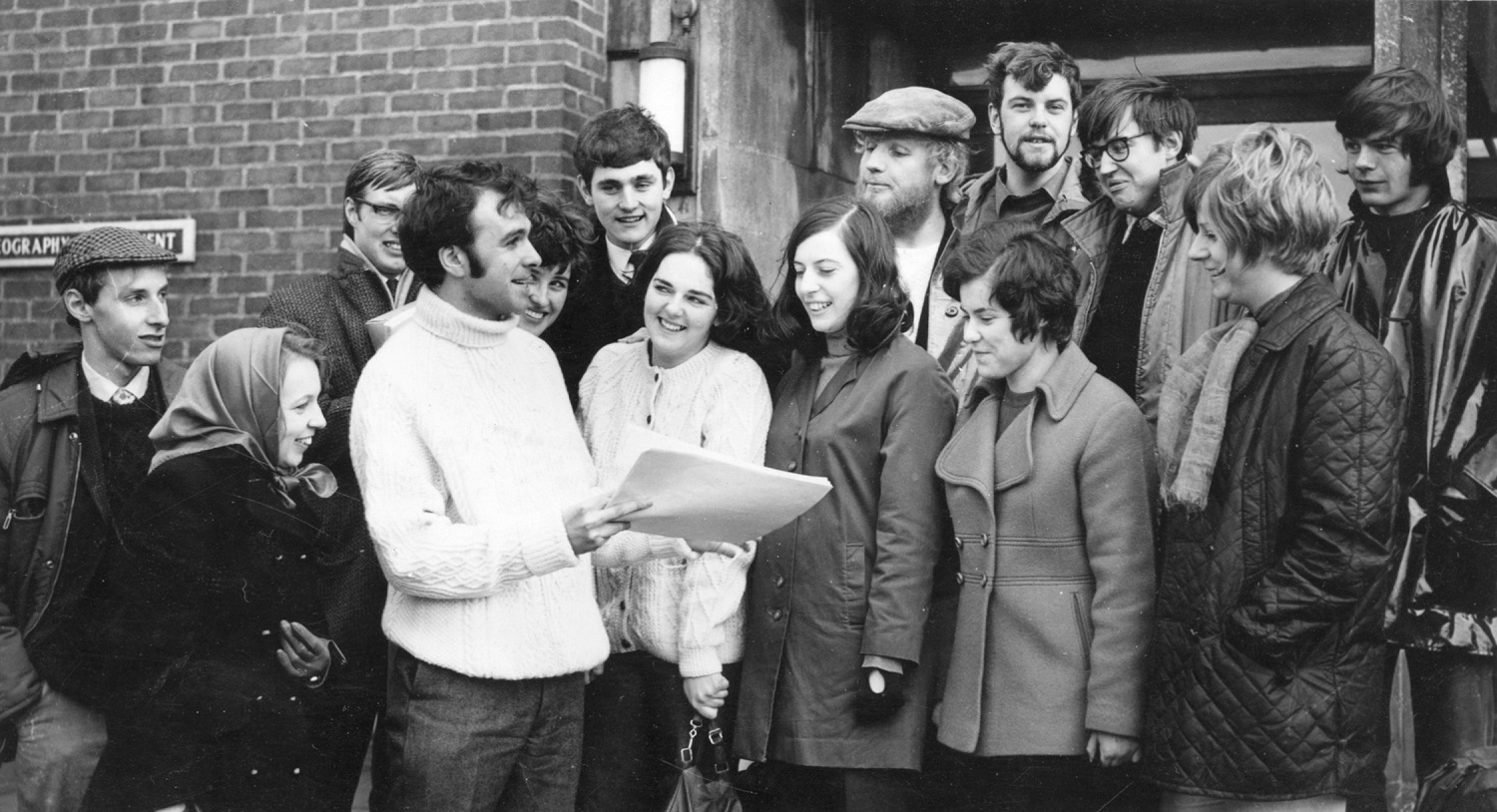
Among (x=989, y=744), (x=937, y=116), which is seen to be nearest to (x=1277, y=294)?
(x=989, y=744)

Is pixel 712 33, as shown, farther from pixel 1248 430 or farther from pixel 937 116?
pixel 1248 430

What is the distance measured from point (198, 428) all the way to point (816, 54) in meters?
3.73

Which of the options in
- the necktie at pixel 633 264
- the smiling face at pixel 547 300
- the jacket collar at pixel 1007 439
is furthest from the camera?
the smiling face at pixel 547 300

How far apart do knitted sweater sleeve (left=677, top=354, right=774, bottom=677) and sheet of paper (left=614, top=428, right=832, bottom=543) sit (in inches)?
15.0

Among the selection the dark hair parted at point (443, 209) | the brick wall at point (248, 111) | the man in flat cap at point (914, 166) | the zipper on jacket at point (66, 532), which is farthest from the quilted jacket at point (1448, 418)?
the zipper on jacket at point (66, 532)

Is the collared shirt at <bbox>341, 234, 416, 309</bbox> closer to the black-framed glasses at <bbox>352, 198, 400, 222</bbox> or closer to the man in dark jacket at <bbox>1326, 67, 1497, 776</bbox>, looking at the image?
the black-framed glasses at <bbox>352, 198, 400, 222</bbox>

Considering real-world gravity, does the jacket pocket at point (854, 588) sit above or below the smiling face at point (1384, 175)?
below

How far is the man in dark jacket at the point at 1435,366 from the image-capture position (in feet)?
11.8

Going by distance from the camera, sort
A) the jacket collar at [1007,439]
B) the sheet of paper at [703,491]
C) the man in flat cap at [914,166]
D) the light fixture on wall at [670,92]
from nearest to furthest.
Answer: the sheet of paper at [703,491] → the jacket collar at [1007,439] → the man in flat cap at [914,166] → the light fixture on wall at [670,92]

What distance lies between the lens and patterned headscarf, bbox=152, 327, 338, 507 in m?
3.52

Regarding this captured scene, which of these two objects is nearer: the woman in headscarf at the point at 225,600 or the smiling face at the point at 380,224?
the woman in headscarf at the point at 225,600

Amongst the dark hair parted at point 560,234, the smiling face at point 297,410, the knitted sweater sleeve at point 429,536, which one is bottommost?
the knitted sweater sleeve at point 429,536

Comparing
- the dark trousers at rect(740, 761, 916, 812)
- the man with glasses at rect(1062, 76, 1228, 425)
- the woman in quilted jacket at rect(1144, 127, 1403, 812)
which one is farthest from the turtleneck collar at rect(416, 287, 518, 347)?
the man with glasses at rect(1062, 76, 1228, 425)

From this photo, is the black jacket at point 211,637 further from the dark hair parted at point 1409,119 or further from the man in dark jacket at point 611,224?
the dark hair parted at point 1409,119
